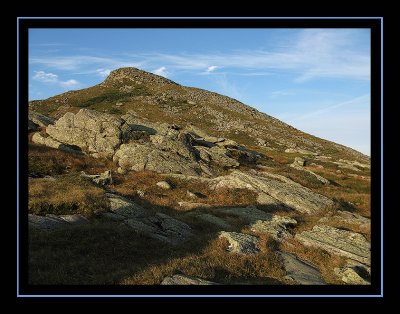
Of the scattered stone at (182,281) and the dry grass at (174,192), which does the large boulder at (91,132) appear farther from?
the scattered stone at (182,281)

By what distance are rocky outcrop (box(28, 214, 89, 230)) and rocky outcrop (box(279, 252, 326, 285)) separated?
1033 cm

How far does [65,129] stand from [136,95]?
89.2m

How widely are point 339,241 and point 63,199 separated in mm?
16160

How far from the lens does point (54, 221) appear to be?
16.6 meters

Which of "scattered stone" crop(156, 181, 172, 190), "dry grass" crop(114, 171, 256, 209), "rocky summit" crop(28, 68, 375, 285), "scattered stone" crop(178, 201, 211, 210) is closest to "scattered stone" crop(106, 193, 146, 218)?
"rocky summit" crop(28, 68, 375, 285)

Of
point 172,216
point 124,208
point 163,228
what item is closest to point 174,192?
point 172,216

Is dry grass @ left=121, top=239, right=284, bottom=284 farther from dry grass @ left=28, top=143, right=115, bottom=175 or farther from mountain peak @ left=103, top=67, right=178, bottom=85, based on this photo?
mountain peak @ left=103, top=67, right=178, bottom=85

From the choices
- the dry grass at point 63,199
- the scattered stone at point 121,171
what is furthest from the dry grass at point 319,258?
the scattered stone at point 121,171

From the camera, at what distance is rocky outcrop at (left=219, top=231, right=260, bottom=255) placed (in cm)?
1605

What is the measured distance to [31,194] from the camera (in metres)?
20.2

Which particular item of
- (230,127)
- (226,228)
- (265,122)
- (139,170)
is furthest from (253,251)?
(265,122)

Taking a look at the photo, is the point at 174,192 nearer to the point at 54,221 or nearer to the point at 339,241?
the point at 54,221
